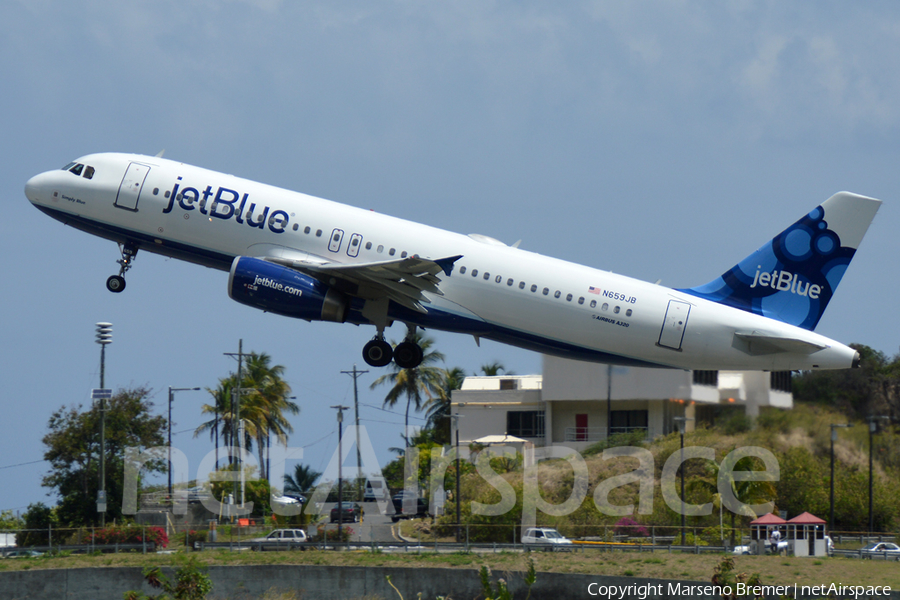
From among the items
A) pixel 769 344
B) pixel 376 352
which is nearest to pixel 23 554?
pixel 376 352

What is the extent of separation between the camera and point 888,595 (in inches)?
1273

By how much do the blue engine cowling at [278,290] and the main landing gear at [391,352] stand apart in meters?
2.84

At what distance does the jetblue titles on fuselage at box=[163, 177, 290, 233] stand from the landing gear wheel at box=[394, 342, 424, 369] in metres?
6.38

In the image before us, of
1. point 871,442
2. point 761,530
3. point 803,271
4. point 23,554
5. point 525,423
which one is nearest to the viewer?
point 803,271

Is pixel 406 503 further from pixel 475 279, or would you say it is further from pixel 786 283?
pixel 786 283

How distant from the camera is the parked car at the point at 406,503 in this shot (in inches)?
2933

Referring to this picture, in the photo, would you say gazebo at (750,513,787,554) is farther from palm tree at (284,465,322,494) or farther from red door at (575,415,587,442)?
palm tree at (284,465,322,494)

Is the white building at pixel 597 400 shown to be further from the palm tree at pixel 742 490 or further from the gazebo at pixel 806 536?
the gazebo at pixel 806 536

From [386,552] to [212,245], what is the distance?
15.5 m

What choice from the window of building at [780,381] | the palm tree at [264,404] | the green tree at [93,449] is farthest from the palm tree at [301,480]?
the window of building at [780,381]

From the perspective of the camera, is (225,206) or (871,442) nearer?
(225,206)

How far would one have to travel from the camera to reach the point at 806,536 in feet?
154

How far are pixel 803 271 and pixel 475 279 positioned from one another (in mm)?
11935

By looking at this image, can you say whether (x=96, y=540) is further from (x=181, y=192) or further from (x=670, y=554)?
(x=670, y=554)
